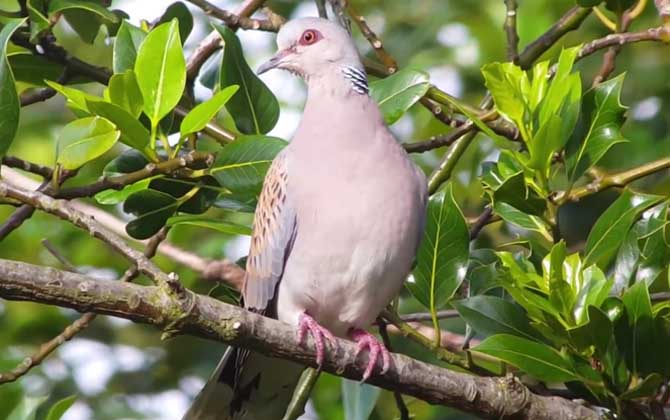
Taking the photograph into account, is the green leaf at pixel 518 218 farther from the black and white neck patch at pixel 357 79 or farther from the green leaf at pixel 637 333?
the black and white neck patch at pixel 357 79

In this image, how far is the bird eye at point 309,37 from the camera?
3.63 meters

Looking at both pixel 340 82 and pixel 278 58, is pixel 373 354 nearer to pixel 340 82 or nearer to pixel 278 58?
pixel 340 82

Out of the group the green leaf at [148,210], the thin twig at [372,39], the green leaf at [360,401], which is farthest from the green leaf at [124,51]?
the green leaf at [360,401]

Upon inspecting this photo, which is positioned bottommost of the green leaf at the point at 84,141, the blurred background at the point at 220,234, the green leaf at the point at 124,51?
the blurred background at the point at 220,234

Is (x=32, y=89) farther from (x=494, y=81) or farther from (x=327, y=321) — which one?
(x=494, y=81)

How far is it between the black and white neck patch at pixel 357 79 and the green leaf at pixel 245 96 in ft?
0.90

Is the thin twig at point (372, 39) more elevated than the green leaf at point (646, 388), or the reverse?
the thin twig at point (372, 39)

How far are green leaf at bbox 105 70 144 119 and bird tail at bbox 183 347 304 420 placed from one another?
80cm

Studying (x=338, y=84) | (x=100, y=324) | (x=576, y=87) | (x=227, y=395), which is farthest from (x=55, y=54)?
(x=100, y=324)

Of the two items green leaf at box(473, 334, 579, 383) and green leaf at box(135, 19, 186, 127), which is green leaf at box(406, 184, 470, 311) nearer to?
green leaf at box(473, 334, 579, 383)

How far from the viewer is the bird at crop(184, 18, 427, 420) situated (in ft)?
10.6

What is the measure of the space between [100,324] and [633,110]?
2.37 m

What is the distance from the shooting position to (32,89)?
12.7 feet

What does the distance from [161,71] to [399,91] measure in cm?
70
